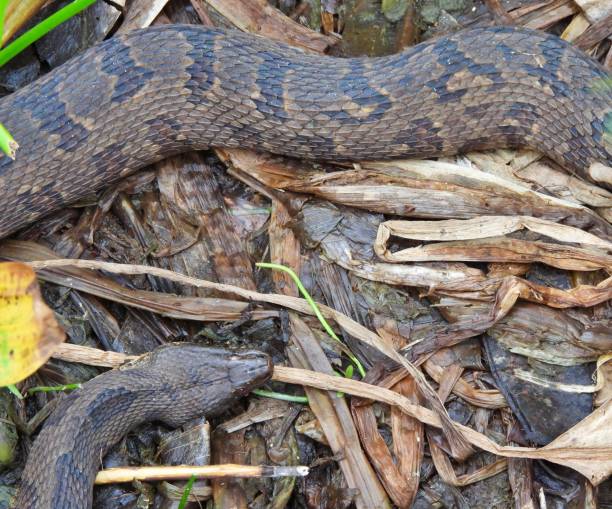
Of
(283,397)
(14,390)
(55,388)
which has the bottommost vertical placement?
(283,397)

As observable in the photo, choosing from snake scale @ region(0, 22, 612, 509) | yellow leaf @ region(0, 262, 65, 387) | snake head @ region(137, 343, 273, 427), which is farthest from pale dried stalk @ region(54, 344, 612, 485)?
yellow leaf @ region(0, 262, 65, 387)

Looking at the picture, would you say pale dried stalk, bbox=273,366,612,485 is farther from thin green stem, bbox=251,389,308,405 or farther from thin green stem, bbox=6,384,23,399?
thin green stem, bbox=6,384,23,399

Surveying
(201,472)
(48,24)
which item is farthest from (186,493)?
(48,24)

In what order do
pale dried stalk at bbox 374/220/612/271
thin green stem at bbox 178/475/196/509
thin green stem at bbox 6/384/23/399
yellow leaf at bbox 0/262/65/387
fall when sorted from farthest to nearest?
1. pale dried stalk at bbox 374/220/612/271
2. thin green stem at bbox 6/384/23/399
3. thin green stem at bbox 178/475/196/509
4. yellow leaf at bbox 0/262/65/387

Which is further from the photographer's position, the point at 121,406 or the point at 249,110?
the point at 249,110

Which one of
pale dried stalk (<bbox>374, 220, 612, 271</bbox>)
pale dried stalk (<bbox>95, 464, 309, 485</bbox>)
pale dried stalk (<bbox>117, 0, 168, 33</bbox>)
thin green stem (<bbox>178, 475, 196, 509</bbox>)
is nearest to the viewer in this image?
thin green stem (<bbox>178, 475, 196, 509</bbox>)

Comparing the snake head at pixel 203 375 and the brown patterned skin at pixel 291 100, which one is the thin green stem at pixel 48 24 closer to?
the brown patterned skin at pixel 291 100

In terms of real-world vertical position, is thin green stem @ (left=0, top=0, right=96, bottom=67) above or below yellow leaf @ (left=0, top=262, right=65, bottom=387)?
above

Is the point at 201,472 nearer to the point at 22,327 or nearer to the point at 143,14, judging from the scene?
the point at 22,327

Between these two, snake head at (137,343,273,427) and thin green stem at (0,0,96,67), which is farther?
snake head at (137,343,273,427)
